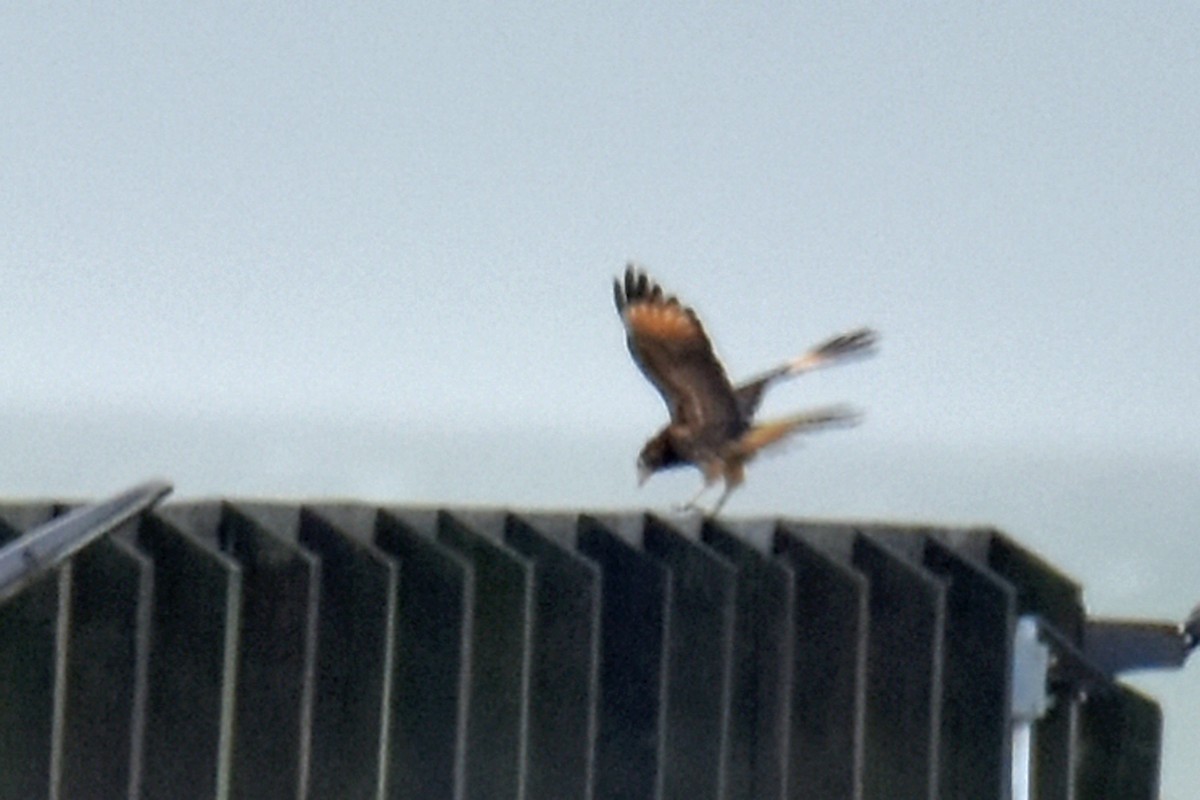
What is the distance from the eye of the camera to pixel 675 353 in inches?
621

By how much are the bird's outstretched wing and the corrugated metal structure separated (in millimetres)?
2305

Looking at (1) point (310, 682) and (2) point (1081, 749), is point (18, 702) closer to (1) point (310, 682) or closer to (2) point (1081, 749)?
(1) point (310, 682)

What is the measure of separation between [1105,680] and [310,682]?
4.20 meters

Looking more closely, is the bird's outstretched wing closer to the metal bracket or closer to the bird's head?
the bird's head

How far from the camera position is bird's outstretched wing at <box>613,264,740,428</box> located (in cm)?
1537

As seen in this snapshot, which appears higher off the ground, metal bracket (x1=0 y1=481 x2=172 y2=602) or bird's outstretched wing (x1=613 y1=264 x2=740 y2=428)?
bird's outstretched wing (x1=613 y1=264 x2=740 y2=428)

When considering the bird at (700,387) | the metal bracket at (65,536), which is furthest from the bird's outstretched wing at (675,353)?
the metal bracket at (65,536)

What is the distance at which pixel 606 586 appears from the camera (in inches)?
475

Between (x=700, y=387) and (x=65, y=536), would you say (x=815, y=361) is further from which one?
(x=65, y=536)

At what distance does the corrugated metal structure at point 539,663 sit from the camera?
1042 centimetres

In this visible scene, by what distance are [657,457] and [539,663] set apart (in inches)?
249

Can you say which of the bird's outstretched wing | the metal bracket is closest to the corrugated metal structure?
the metal bracket

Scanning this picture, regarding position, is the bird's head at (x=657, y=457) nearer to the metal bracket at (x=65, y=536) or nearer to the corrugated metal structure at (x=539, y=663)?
the corrugated metal structure at (x=539, y=663)

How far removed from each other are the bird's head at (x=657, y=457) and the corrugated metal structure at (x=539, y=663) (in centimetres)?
429
